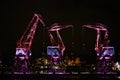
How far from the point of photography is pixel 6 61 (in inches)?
2402

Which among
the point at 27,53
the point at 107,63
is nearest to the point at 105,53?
the point at 107,63

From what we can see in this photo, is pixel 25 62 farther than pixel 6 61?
No

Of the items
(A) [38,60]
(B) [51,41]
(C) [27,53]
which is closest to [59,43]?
(B) [51,41]

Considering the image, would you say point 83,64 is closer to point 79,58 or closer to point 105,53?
point 79,58

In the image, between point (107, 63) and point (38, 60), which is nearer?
point (107, 63)

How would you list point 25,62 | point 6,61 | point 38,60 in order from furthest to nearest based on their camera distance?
point 38,60
point 6,61
point 25,62

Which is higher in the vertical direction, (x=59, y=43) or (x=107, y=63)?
(x=59, y=43)

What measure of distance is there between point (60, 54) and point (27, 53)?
576 cm

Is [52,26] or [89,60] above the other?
[52,26]

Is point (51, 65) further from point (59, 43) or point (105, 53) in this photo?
point (105, 53)

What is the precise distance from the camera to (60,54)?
57312 millimetres

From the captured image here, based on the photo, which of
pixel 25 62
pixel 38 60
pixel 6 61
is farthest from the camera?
pixel 38 60

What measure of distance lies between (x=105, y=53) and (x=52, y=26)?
10.4 meters

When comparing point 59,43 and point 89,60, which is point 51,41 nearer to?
point 59,43
